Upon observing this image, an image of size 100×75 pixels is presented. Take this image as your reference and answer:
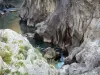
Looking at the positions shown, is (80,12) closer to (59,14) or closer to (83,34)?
(83,34)

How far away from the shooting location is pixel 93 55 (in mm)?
11695

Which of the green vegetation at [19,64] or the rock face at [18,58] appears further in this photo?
the green vegetation at [19,64]

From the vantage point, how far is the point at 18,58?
20.2 ft

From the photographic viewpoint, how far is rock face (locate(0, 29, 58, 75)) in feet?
19.4

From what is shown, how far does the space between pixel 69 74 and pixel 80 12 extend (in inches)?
762

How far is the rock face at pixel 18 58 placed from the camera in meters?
5.92

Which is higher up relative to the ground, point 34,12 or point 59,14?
point 59,14

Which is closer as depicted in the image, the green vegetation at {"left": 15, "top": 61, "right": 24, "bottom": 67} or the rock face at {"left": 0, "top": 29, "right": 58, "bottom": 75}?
the rock face at {"left": 0, "top": 29, "right": 58, "bottom": 75}

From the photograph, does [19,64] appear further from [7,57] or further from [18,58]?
[7,57]

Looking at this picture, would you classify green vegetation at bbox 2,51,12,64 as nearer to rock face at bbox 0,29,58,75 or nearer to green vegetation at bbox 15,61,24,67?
rock face at bbox 0,29,58,75

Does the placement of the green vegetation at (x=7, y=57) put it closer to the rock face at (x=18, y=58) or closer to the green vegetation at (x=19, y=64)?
the rock face at (x=18, y=58)

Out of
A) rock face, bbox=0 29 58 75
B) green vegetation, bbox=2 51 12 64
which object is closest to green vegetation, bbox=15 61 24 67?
rock face, bbox=0 29 58 75

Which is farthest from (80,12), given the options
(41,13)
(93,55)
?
→ (41,13)

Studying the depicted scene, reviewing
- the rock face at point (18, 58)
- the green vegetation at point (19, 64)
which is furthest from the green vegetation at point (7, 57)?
the green vegetation at point (19, 64)
